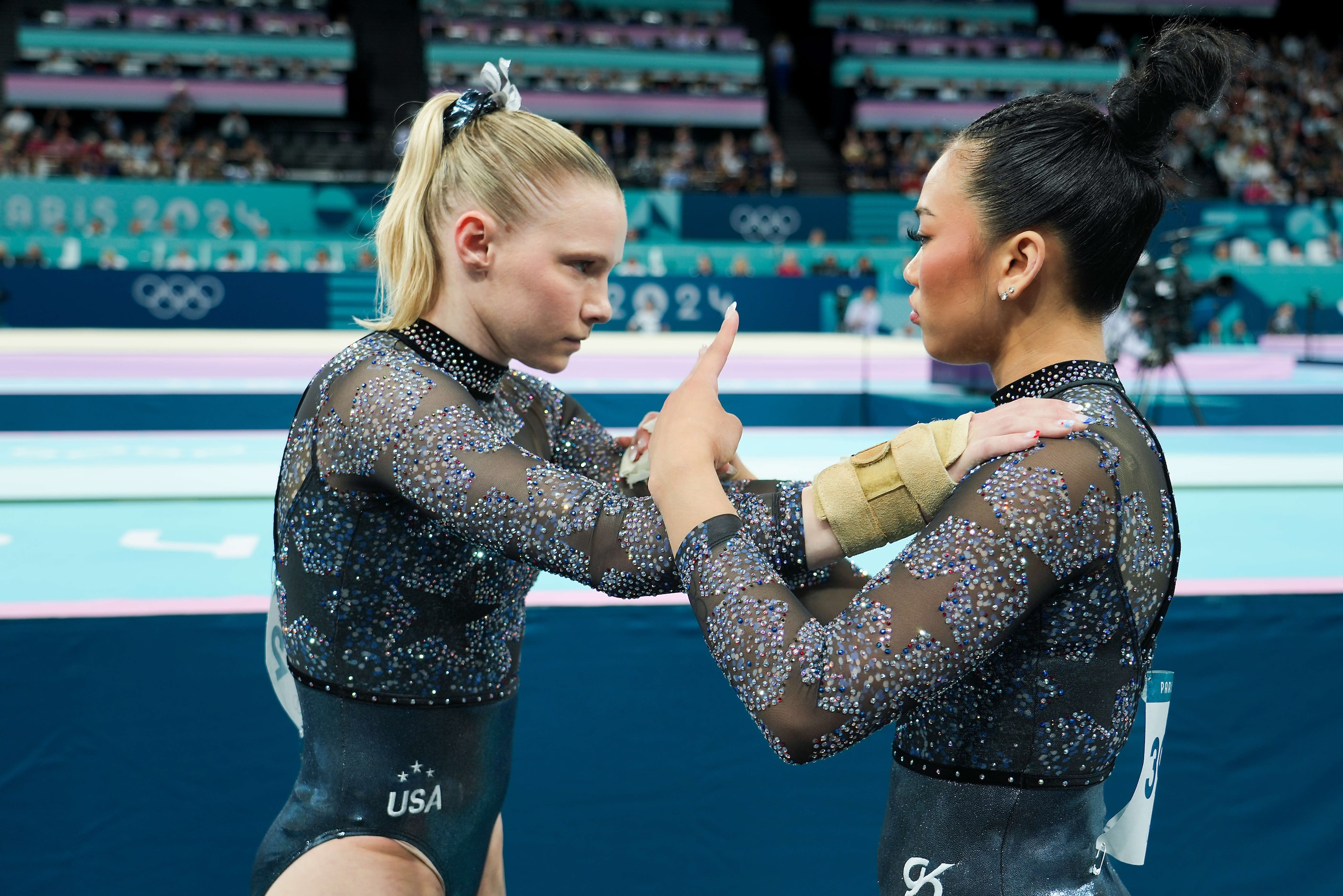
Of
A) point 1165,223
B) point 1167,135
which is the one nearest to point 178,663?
point 1167,135

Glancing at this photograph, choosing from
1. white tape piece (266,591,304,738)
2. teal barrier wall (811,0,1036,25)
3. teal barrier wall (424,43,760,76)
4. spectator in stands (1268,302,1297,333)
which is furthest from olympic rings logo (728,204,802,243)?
white tape piece (266,591,304,738)

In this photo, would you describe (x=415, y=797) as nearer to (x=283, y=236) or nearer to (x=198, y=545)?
(x=198, y=545)

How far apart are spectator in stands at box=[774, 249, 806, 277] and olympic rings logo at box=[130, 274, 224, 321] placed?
6.17 meters

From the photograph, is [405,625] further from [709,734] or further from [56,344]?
[56,344]

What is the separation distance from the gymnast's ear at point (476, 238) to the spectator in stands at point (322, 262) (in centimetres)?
1106

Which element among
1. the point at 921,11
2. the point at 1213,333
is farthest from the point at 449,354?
the point at 921,11

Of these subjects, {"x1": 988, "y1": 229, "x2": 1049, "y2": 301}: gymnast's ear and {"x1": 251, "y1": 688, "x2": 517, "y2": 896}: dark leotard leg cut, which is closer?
{"x1": 988, "y1": 229, "x2": 1049, "y2": 301}: gymnast's ear

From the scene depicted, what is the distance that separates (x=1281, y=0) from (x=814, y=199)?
50.4ft

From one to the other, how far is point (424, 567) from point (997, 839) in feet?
2.18

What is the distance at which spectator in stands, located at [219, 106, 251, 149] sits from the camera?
15.8 metres

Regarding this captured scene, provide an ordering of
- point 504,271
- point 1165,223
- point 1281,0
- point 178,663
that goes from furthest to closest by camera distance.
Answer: point 1281,0, point 1165,223, point 178,663, point 504,271

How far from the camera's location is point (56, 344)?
24.4 feet

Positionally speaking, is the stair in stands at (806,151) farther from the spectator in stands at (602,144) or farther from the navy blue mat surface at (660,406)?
the navy blue mat surface at (660,406)

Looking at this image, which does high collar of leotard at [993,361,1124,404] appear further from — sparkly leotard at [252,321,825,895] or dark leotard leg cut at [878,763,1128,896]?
dark leotard leg cut at [878,763,1128,896]
